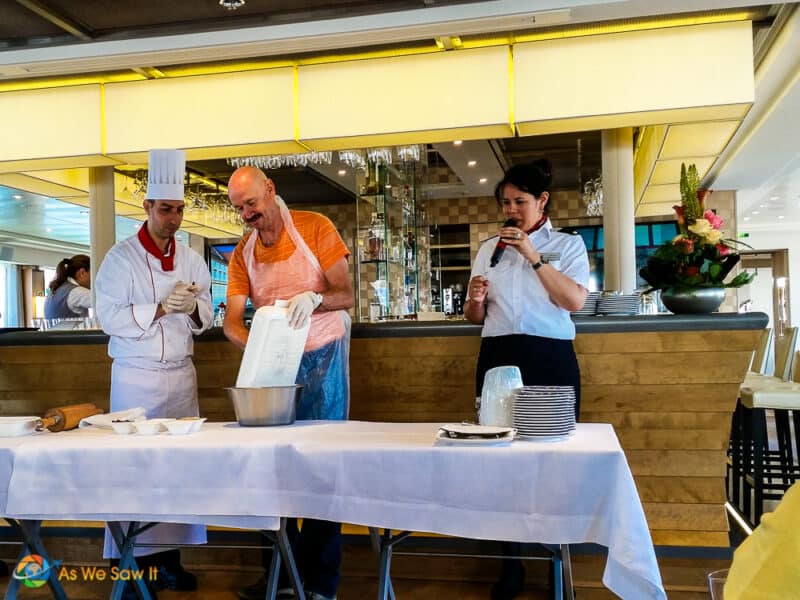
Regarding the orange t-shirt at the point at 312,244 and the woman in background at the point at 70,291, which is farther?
the woman in background at the point at 70,291

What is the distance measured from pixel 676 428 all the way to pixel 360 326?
1.49m

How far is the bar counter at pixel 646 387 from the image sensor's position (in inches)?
136

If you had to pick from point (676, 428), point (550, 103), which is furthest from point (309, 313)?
point (550, 103)

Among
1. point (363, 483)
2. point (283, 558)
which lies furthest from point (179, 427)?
point (363, 483)

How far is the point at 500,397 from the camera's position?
216 cm

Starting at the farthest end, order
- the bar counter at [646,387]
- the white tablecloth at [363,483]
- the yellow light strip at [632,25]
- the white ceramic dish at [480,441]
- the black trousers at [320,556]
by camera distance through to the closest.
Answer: the yellow light strip at [632,25], the bar counter at [646,387], the black trousers at [320,556], the white ceramic dish at [480,441], the white tablecloth at [363,483]

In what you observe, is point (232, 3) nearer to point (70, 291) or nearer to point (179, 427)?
point (179, 427)

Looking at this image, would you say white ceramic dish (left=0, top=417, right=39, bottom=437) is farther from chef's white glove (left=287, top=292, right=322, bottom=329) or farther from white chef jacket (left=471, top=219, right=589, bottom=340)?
white chef jacket (left=471, top=219, right=589, bottom=340)

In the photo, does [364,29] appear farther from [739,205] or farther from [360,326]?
[739,205]

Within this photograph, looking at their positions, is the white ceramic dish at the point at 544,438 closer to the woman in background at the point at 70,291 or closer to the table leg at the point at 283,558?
the table leg at the point at 283,558

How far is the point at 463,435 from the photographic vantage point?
203 centimetres

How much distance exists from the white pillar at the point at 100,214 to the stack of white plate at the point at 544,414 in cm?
417

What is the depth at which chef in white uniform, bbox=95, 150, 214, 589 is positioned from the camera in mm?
2955

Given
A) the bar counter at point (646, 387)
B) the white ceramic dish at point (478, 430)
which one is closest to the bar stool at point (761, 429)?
the bar counter at point (646, 387)
